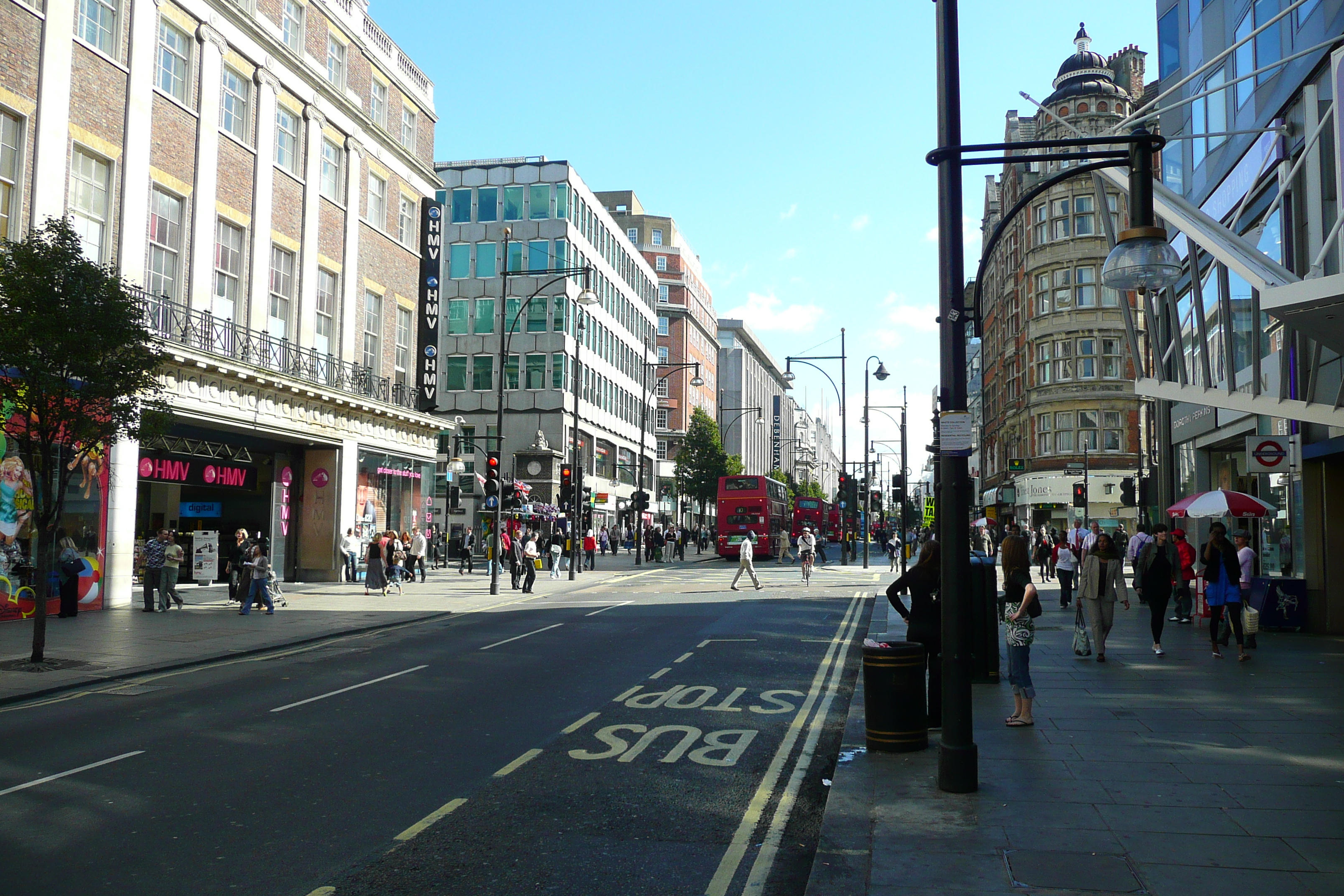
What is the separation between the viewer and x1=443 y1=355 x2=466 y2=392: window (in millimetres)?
60312

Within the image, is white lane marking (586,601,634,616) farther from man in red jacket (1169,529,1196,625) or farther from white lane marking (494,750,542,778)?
white lane marking (494,750,542,778)

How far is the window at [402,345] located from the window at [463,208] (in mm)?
26879

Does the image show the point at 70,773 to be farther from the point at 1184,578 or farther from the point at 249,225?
the point at 249,225

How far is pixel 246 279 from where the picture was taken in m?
26.5

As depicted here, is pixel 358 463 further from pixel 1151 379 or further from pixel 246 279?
pixel 1151 379

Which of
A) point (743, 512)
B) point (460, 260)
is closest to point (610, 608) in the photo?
point (743, 512)

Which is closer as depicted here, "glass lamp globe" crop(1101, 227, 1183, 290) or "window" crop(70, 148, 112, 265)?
"glass lamp globe" crop(1101, 227, 1183, 290)

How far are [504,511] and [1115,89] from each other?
4038 cm

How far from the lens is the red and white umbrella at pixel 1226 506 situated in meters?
17.5

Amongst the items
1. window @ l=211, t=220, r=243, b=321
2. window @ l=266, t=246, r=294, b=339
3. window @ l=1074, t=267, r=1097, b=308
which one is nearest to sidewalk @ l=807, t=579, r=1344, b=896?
window @ l=211, t=220, r=243, b=321

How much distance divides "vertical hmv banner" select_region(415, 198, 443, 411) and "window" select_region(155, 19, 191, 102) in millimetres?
12266

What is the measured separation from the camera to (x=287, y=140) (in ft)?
94.5

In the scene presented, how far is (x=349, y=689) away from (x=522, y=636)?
548 cm

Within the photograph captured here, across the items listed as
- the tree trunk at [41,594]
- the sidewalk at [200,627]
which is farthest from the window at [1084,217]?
the tree trunk at [41,594]
